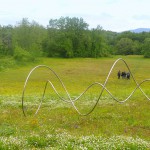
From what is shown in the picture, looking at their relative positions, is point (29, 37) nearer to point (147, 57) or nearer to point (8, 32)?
point (8, 32)

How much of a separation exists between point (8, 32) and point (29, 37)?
43.2ft

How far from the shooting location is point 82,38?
454 ft

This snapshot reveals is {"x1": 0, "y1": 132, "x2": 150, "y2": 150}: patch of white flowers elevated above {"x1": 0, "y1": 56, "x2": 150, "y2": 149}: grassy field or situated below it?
above

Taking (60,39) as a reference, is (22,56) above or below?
below

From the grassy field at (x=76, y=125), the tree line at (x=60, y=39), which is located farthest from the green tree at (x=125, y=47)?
the grassy field at (x=76, y=125)

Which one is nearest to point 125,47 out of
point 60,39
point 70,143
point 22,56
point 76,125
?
point 60,39

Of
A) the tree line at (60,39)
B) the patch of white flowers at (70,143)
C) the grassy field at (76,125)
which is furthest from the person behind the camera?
the tree line at (60,39)

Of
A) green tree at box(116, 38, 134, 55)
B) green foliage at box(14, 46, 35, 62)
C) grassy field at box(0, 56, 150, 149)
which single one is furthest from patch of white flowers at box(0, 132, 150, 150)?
green tree at box(116, 38, 134, 55)

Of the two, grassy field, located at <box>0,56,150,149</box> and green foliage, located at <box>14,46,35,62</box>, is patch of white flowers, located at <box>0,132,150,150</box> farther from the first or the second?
green foliage, located at <box>14,46,35,62</box>

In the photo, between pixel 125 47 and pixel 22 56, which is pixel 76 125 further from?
pixel 125 47

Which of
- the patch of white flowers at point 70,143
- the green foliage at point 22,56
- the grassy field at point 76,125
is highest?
the patch of white flowers at point 70,143

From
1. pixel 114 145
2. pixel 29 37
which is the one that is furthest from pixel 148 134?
pixel 29 37

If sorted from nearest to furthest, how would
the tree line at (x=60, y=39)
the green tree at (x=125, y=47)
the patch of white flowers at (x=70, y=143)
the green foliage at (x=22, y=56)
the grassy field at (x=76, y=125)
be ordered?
the patch of white flowers at (x=70, y=143) < the grassy field at (x=76, y=125) < the green foliage at (x=22, y=56) < the tree line at (x=60, y=39) < the green tree at (x=125, y=47)

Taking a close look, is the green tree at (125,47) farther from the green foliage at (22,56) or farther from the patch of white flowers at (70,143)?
the patch of white flowers at (70,143)
